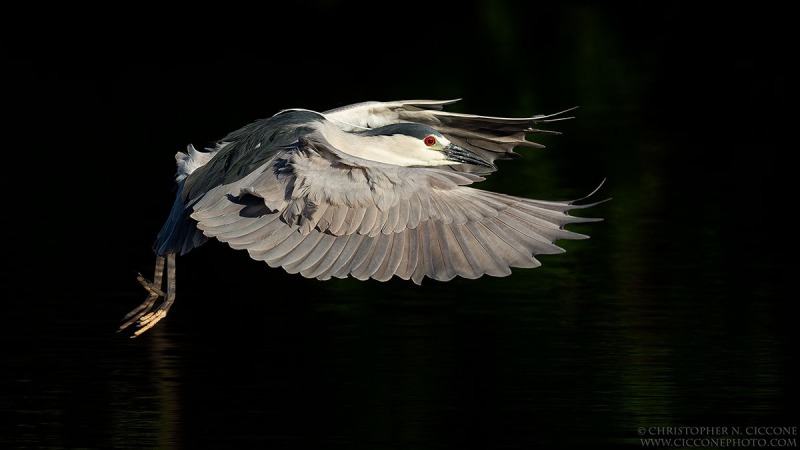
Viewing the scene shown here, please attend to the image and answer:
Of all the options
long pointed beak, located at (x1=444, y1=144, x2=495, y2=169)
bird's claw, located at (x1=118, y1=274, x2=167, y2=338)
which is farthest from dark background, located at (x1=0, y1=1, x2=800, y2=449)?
long pointed beak, located at (x1=444, y1=144, x2=495, y2=169)

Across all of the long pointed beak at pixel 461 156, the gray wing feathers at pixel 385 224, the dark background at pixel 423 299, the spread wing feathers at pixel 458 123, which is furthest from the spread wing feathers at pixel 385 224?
the spread wing feathers at pixel 458 123

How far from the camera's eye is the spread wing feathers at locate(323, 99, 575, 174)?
34.3ft

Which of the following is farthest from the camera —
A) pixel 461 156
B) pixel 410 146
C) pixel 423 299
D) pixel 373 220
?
pixel 423 299

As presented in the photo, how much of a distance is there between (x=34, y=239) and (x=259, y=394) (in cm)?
554

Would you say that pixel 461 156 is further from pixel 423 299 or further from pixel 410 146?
pixel 423 299

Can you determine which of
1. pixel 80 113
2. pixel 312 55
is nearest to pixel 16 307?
pixel 80 113

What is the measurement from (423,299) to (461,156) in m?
1.85

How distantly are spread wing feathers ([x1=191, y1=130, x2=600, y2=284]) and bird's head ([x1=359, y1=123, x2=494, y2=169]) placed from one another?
139cm

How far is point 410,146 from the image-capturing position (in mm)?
9820

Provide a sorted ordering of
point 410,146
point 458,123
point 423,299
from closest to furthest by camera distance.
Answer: point 410,146 < point 458,123 < point 423,299

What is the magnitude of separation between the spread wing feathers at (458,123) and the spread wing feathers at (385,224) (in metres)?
2.04

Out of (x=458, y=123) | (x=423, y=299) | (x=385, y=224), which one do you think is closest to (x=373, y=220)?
(x=385, y=224)

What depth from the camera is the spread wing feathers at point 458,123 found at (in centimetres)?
1046

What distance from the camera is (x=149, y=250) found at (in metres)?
13.4
